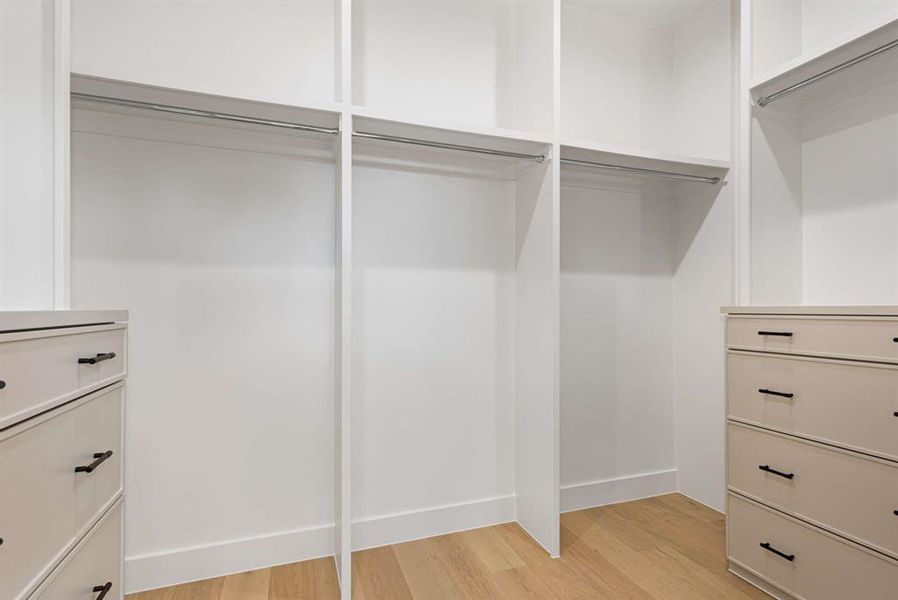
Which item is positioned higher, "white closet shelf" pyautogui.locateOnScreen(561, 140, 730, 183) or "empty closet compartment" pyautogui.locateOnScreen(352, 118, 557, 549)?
"white closet shelf" pyautogui.locateOnScreen(561, 140, 730, 183)

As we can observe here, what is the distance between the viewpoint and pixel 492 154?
1.90 meters

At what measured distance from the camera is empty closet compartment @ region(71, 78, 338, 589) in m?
1.60

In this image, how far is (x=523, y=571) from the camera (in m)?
1.75

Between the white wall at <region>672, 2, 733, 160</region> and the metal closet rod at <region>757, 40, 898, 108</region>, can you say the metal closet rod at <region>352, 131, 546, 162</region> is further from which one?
the white wall at <region>672, 2, 733, 160</region>

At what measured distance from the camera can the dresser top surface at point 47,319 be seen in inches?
29.5

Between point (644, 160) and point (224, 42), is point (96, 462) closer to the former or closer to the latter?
point (224, 42)

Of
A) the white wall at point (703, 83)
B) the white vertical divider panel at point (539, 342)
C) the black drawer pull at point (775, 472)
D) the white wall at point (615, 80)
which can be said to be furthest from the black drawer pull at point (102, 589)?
the white wall at point (703, 83)

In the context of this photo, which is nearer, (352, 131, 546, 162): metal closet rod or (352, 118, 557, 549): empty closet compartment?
(352, 131, 546, 162): metal closet rod

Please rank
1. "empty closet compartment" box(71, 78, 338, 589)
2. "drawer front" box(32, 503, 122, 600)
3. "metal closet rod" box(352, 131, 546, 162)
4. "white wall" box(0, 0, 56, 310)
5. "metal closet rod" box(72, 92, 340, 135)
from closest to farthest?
"drawer front" box(32, 503, 122, 600)
"white wall" box(0, 0, 56, 310)
"metal closet rod" box(72, 92, 340, 135)
"empty closet compartment" box(71, 78, 338, 589)
"metal closet rod" box(352, 131, 546, 162)

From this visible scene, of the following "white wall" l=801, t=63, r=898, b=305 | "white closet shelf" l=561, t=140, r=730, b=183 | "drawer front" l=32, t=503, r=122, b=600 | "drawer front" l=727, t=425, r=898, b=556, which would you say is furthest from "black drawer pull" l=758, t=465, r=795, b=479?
"drawer front" l=32, t=503, r=122, b=600

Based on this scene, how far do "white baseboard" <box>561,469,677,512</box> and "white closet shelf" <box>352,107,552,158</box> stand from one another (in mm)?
1559

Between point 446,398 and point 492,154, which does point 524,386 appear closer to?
point 446,398

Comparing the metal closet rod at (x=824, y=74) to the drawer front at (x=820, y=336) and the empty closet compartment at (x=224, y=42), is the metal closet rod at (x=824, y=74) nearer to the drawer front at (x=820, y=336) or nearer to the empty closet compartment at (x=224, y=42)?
the drawer front at (x=820, y=336)

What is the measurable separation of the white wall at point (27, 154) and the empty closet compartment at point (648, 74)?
6.10ft
